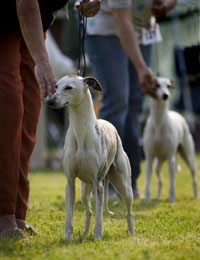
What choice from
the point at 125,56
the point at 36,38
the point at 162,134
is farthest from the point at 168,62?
the point at 36,38

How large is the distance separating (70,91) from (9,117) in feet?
1.15

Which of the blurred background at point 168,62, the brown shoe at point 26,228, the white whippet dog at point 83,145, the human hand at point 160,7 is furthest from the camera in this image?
the blurred background at point 168,62

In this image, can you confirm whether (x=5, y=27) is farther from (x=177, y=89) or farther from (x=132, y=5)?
(x=177, y=89)

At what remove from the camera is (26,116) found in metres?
4.59

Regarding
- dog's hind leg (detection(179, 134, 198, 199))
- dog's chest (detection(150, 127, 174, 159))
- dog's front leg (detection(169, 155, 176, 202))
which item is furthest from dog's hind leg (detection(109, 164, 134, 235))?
dog's hind leg (detection(179, 134, 198, 199))

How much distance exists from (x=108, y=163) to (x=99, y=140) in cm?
20

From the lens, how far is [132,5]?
259 inches

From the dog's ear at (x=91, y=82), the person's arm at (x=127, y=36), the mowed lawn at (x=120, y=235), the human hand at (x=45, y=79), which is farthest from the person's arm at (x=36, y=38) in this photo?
the person's arm at (x=127, y=36)

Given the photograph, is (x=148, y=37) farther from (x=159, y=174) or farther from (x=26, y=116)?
(x=26, y=116)

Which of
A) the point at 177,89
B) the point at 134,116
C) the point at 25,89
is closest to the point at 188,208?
the point at 134,116

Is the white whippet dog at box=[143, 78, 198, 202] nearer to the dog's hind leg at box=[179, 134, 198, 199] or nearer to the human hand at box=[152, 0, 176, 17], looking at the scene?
the dog's hind leg at box=[179, 134, 198, 199]

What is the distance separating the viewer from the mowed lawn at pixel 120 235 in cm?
366

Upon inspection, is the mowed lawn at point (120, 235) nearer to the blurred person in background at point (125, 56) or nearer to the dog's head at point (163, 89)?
the blurred person in background at point (125, 56)

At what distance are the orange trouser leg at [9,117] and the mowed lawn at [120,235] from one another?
31 cm
